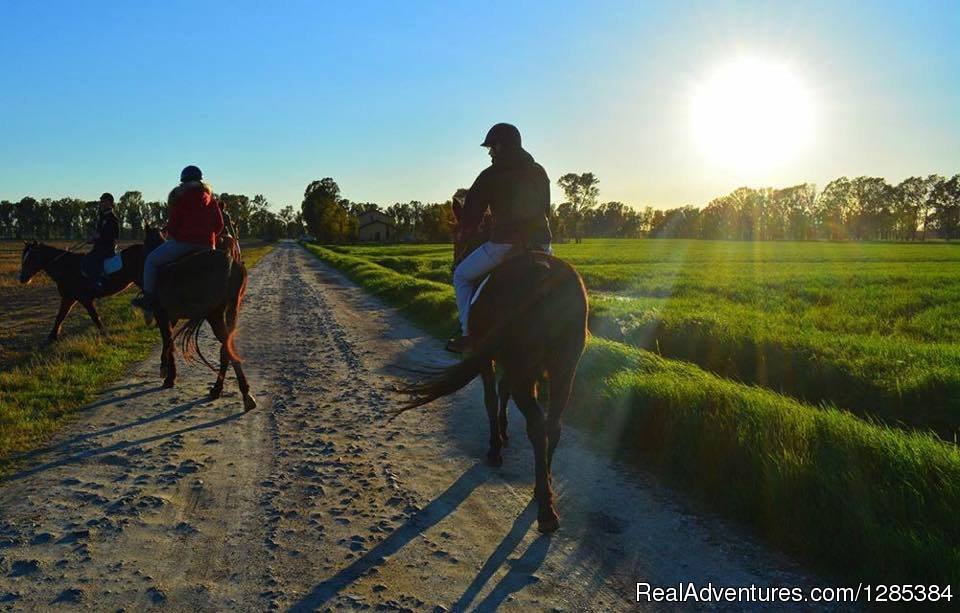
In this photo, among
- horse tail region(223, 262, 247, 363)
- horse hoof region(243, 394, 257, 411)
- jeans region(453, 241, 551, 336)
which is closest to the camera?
jeans region(453, 241, 551, 336)

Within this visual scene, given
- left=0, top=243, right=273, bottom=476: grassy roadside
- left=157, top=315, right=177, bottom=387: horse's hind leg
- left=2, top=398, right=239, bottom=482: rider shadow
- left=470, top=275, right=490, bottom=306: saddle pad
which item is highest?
left=470, top=275, right=490, bottom=306: saddle pad

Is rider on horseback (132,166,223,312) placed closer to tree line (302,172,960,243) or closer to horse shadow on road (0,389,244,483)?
horse shadow on road (0,389,244,483)

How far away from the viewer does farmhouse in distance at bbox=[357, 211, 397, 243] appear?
132625 mm

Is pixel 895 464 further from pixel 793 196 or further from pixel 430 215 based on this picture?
pixel 793 196

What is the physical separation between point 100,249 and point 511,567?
38.1 feet

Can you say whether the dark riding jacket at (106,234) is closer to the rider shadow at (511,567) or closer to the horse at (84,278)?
the horse at (84,278)

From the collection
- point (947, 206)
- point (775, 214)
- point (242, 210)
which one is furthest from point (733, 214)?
point (242, 210)

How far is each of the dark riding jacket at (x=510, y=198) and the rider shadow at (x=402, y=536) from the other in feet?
6.55

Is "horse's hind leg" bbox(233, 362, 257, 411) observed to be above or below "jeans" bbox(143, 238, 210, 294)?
below

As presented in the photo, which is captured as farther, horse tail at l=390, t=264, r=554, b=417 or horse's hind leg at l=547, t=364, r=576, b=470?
horse's hind leg at l=547, t=364, r=576, b=470

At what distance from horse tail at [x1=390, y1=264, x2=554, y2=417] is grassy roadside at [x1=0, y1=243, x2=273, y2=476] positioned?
3650 millimetres

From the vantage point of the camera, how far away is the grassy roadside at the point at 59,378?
578 cm

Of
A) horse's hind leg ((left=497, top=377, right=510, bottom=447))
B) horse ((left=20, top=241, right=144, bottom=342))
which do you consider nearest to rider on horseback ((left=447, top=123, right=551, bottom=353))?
horse's hind leg ((left=497, top=377, right=510, bottom=447))

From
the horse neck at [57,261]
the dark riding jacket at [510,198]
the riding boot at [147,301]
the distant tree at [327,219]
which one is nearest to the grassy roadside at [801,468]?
the dark riding jacket at [510,198]
